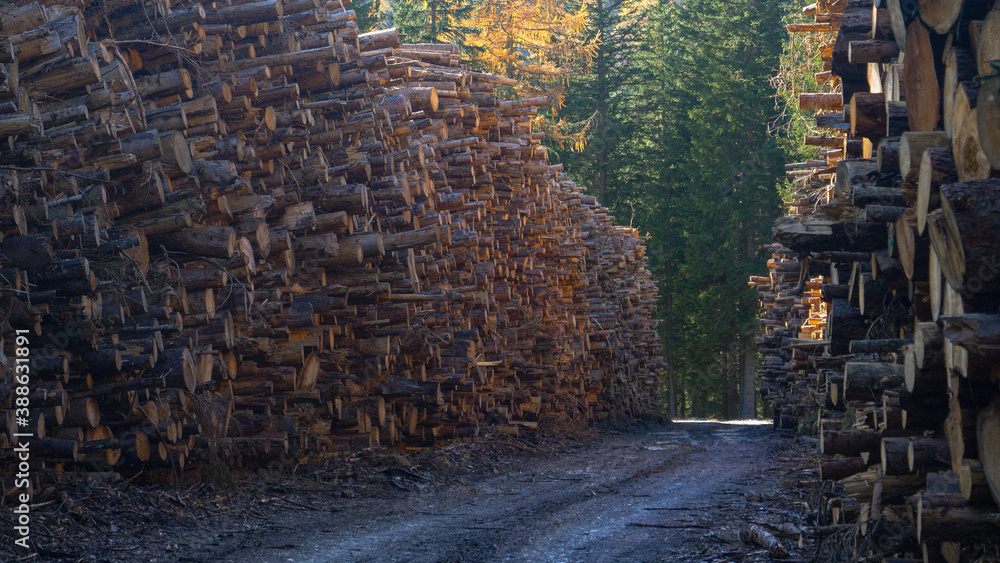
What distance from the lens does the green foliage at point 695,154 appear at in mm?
35688

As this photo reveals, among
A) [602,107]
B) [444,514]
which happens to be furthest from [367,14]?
[444,514]

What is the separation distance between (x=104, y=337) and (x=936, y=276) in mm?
6321

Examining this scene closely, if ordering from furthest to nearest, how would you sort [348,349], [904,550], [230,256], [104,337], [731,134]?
1. [731,134]
2. [348,349]
3. [230,256]
4. [104,337]
5. [904,550]

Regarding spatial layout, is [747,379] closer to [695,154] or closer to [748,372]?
[748,372]

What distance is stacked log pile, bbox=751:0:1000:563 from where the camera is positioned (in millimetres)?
3557

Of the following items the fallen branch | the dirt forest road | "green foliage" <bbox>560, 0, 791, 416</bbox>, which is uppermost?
"green foliage" <bbox>560, 0, 791, 416</bbox>

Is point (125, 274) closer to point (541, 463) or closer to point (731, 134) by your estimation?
point (541, 463)

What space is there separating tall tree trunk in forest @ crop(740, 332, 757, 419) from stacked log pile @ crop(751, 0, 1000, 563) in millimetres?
28225

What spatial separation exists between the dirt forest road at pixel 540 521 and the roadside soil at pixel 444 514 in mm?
18

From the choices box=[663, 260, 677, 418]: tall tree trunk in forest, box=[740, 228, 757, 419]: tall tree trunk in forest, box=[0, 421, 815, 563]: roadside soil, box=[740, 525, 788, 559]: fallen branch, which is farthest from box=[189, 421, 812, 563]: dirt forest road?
box=[663, 260, 677, 418]: tall tree trunk in forest

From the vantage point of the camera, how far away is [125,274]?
7512 mm

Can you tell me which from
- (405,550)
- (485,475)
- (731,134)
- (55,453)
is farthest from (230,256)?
(731,134)

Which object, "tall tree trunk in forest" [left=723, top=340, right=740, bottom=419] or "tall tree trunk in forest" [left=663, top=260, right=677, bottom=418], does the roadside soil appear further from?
"tall tree trunk in forest" [left=723, top=340, right=740, bottom=419]

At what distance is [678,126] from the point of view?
39.7 m
